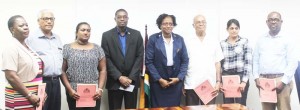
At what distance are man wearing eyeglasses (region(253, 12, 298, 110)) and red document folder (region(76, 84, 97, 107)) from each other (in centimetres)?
197

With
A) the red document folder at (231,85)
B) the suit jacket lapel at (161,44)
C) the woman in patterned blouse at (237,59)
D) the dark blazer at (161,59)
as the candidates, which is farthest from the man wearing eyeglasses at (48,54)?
the woman in patterned blouse at (237,59)

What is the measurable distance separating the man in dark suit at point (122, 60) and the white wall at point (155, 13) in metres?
0.53

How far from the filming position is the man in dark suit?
3590mm

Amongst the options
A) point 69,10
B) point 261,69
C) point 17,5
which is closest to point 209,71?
point 261,69

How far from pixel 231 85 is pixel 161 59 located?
34.1 inches

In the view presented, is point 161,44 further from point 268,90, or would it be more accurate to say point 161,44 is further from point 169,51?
point 268,90

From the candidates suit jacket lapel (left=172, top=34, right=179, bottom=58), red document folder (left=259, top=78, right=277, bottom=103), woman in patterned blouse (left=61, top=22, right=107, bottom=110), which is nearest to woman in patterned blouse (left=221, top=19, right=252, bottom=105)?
red document folder (left=259, top=78, right=277, bottom=103)

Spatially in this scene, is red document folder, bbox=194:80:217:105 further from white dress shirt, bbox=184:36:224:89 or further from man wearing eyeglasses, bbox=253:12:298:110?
man wearing eyeglasses, bbox=253:12:298:110

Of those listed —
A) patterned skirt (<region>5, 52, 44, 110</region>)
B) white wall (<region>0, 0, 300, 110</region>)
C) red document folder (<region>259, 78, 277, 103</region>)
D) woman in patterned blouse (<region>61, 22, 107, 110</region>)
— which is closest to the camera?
patterned skirt (<region>5, 52, 44, 110</region>)

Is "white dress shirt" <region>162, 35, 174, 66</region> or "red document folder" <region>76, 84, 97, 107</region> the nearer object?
"red document folder" <region>76, 84, 97, 107</region>

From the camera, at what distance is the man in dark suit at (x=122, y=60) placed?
359 centimetres

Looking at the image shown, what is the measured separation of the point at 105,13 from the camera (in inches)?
163

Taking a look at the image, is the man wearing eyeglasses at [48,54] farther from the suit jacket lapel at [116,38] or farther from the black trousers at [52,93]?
the suit jacket lapel at [116,38]

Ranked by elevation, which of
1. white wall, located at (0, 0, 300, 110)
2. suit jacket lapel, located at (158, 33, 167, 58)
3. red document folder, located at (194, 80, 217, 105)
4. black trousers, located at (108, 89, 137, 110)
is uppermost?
white wall, located at (0, 0, 300, 110)
